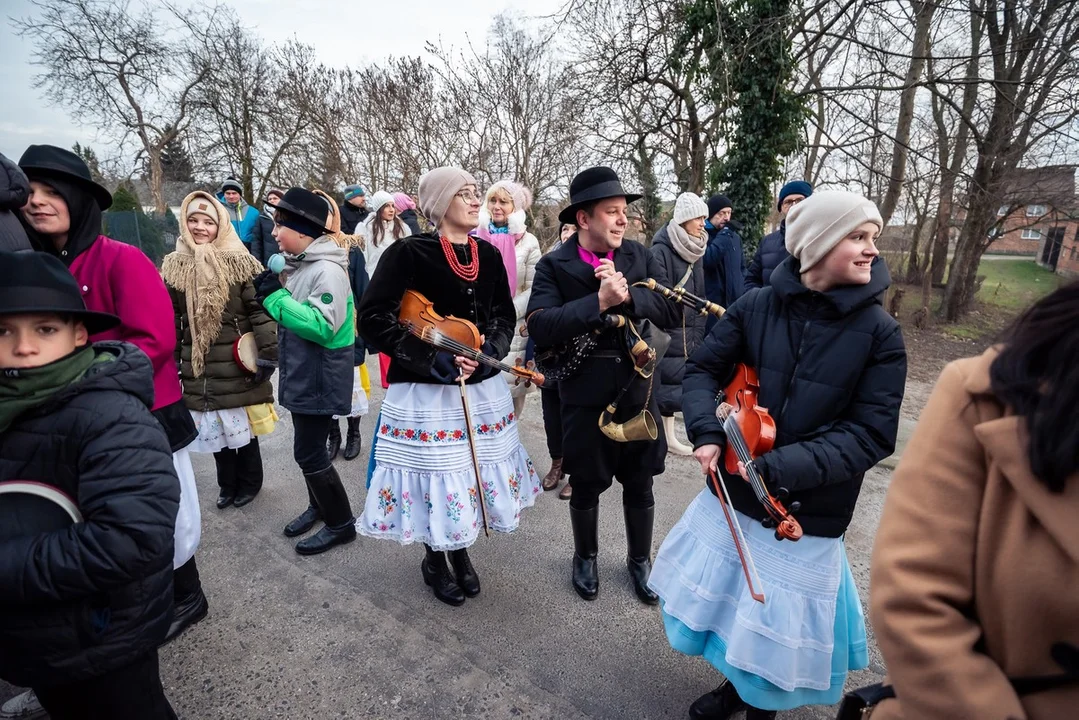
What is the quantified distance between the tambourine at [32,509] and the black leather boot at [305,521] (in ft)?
6.61

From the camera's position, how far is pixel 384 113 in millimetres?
15070

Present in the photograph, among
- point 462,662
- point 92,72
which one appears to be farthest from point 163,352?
point 92,72

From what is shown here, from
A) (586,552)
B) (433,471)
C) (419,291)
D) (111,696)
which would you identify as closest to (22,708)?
(111,696)

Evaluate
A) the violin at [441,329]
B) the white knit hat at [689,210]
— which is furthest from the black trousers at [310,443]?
the white knit hat at [689,210]

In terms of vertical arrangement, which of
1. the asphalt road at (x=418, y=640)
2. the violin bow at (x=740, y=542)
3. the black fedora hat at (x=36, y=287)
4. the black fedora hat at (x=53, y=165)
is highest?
the black fedora hat at (x=53, y=165)

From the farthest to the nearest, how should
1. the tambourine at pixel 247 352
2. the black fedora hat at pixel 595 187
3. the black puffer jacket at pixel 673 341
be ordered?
the black puffer jacket at pixel 673 341, the tambourine at pixel 247 352, the black fedora hat at pixel 595 187

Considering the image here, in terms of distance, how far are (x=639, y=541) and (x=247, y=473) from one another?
275 cm

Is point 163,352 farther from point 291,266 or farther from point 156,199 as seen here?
point 156,199

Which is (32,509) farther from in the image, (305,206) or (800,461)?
(800,461)

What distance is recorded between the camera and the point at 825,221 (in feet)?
5.82

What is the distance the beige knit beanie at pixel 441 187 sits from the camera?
103 inches

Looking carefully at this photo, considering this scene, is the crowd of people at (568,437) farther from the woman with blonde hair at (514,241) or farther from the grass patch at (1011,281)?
the grass patch at (1011,281)

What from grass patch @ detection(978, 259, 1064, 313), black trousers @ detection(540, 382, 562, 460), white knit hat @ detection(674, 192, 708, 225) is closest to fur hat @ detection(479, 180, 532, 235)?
white knit hat @ detection(674, 192, 708, 225)

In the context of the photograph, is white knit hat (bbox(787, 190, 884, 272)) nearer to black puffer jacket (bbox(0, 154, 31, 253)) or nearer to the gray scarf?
the gray scarf
